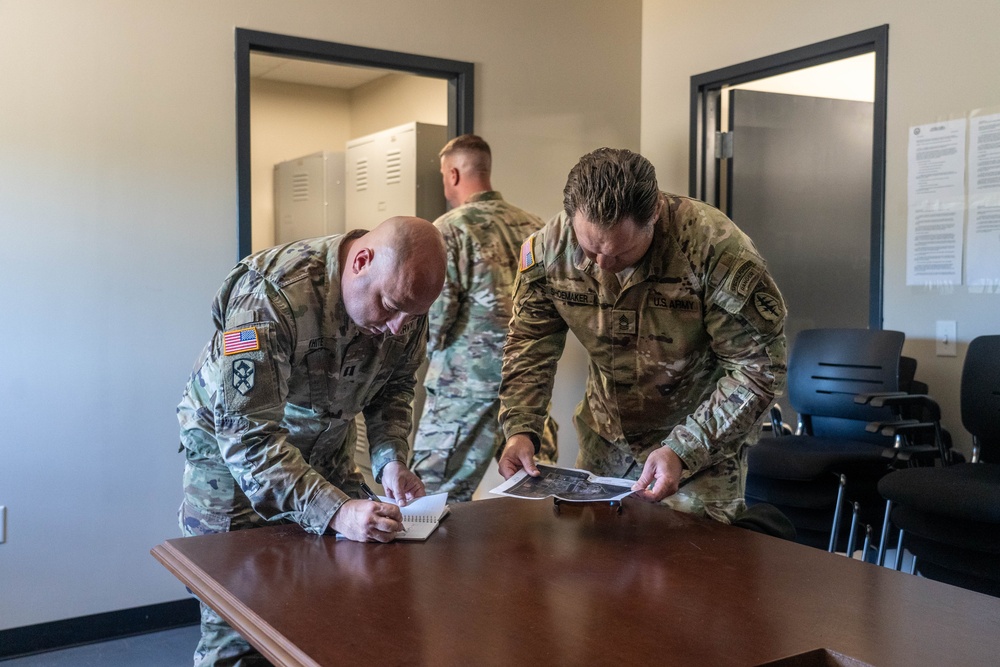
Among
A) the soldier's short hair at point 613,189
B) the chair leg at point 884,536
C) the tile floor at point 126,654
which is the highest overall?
the soldier's short hair at point 613,189

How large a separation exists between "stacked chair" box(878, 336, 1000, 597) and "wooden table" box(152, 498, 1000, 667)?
4.03 ft

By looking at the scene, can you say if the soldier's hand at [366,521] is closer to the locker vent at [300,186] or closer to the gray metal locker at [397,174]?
the gray metal locker at [397,174]

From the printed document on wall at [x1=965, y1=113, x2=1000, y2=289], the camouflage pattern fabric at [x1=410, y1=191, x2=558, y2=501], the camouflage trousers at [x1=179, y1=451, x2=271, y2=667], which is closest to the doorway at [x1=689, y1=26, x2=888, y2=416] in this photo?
the printed document on wall at [x1=965, y1=113, x2=1000, y2=289]

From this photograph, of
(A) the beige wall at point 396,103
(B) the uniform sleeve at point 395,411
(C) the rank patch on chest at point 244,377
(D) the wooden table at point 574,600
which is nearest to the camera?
(D) the wooden table at point 574,600

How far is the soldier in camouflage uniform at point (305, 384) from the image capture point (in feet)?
5.50

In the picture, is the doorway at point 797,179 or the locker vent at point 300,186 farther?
the locker vent at point 300,186

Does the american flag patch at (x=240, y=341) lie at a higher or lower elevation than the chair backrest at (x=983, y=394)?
higher

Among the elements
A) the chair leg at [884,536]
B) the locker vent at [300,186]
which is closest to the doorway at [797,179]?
the chair leg at [884,536]

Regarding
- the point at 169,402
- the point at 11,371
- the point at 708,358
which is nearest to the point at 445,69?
the point at 169,402

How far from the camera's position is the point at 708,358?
7.00 ft

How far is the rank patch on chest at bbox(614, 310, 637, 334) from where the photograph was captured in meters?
2.08

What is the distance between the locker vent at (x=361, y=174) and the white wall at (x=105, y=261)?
4.71 ft

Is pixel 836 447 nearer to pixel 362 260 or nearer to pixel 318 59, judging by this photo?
pixel 362 260

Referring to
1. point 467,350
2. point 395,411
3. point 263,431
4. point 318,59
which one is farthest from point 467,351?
point 263,431
